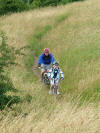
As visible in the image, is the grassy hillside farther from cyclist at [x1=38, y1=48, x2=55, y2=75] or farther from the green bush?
the green bush

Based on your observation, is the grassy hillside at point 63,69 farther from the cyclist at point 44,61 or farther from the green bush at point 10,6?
the green bush at point 10,6

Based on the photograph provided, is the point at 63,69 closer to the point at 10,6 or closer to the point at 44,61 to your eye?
the point at 44,61

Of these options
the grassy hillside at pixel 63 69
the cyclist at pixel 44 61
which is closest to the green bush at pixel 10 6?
the grassy hillside at pixel 63 69

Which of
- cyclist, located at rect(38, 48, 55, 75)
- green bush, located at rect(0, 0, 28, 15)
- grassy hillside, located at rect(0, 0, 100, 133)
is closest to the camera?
grassy hillside, located at rect(0, 0, 100, 133)

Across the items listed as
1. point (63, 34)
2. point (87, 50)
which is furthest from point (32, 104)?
point (63, 34)

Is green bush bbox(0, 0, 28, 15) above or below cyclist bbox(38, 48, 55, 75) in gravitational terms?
above

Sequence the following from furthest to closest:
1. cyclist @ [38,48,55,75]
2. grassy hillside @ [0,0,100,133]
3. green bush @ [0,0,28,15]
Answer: green bush @ [0,0,28,15] → cyclist @ [38,48,55,75] → grassy hillside @ [0,0,100,133]

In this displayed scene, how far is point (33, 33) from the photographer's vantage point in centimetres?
1608

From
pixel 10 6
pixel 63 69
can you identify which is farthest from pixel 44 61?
pixel 10 6

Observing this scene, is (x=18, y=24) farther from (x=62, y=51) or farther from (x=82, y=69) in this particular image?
(x=82, y=69)

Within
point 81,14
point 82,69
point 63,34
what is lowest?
point 82,69

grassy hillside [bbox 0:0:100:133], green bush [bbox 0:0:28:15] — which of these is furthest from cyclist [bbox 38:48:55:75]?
green bush [bbox 0:0:28:15]

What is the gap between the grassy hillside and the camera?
379 cm

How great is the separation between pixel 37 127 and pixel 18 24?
13800mm
